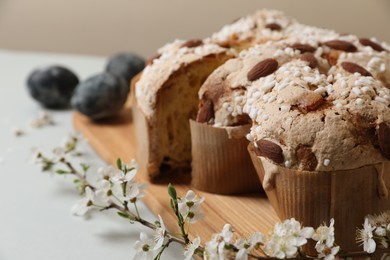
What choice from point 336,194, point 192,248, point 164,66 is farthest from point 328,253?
point 164,66

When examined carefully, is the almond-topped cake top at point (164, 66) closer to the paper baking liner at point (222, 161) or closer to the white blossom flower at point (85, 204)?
the paper baking liner at point (222, 161)

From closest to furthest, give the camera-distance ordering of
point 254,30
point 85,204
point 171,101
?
point 85,204 < point 171,101 < point 254,30

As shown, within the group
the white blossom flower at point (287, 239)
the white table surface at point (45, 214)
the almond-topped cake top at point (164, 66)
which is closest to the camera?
the white blossom flower at point (287, 239)

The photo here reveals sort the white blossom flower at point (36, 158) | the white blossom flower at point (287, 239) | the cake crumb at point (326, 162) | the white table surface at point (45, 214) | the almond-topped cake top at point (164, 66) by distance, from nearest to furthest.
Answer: the white blossom flower at point (287, 239)
the cake crumb at point (326, 162)
the white table surface at point (45, 214)
the almond-topped cake top at point (164, 66)
the white blossom flower at point (36, 158)

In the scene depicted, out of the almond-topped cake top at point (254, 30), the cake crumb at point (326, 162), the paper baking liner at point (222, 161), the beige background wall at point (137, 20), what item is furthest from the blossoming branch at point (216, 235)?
the beige background wall at point (137, 20)

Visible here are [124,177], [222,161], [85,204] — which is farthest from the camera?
[222,161]

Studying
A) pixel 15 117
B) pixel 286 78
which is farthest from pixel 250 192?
pixel 15 117

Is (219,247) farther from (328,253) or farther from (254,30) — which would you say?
(254,30)
